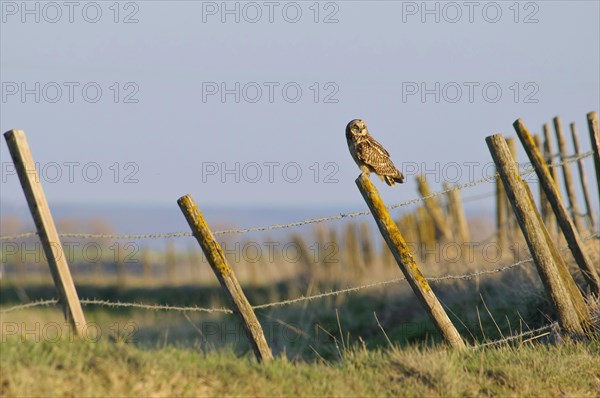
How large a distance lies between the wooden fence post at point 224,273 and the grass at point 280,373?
536 millimetres

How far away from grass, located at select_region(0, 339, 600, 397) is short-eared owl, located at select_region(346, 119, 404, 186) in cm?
271

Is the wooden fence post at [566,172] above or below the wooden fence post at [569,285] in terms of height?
above

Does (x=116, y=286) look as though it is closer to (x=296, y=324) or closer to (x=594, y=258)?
(x=296, y=324)

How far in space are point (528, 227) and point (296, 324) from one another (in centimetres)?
1022

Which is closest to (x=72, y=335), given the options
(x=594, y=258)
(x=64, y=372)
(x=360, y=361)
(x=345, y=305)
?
(x=64, y=372)

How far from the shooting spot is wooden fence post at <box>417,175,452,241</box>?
824 inches

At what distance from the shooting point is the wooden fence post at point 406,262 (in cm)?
804

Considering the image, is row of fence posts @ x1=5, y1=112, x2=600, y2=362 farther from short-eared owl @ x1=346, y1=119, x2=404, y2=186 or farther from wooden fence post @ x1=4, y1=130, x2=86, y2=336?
short-eared owl @ x1=346, y1=119, x2=404, y2=186

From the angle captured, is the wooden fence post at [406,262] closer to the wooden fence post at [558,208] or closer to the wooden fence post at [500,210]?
the wooden fence post at [558,208]

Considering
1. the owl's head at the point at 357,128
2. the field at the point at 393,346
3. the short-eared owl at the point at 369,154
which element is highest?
the owl's head at the point at 357,128

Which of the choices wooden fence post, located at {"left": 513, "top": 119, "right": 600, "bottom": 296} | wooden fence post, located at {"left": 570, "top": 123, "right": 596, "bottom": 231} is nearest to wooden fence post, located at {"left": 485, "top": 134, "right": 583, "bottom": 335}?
wooden fence post, located at {"left": 513, "top": 119, "right": 600, "bottom": 296}

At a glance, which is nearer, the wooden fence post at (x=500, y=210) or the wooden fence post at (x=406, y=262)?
the wooden fence post at (x=406, y=262)

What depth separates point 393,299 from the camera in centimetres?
1719

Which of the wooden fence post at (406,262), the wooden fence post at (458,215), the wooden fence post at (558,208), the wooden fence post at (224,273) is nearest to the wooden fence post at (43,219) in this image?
the wooden fence post at (224,273)
